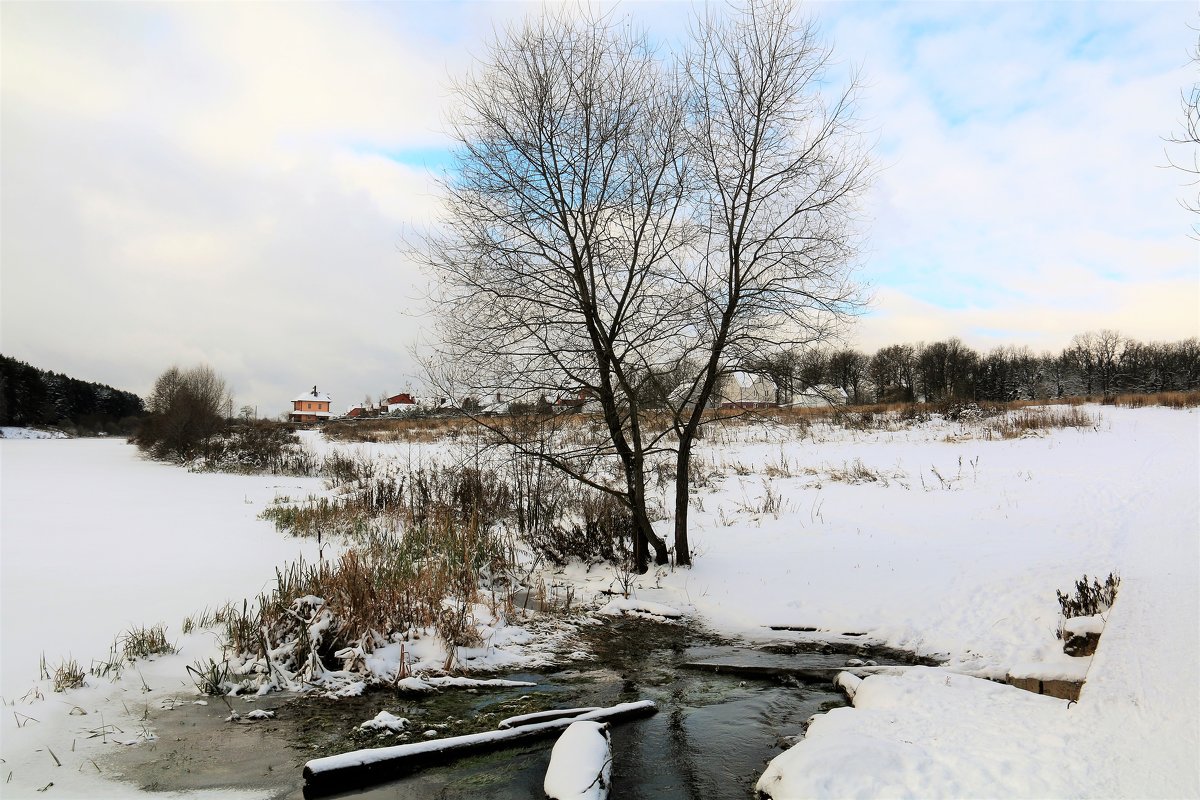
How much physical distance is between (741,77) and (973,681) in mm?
7709

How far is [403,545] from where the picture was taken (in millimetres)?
9344

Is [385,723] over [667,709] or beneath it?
over

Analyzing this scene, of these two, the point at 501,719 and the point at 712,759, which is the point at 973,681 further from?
the point at 501,719

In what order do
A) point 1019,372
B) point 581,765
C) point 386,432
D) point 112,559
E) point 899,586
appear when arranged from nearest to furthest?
point 581,765 → point 899,586 → point 112,559 → point 386,432 → point 1019,372

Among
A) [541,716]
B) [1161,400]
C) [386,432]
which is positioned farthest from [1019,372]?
[541,716]

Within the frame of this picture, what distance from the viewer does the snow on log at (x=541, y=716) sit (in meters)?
4.90

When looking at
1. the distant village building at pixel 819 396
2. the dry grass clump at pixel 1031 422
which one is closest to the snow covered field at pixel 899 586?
the distant village building at pixel 819 396

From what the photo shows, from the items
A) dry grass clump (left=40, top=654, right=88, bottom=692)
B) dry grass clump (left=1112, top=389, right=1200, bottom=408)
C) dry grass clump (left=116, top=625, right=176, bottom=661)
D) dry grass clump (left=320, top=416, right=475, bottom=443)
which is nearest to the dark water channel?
dry grass clump (left=116, top=625, right=176, bottom=661)

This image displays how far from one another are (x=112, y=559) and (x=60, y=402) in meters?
83.6

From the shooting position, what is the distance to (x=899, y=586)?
28.0 ft

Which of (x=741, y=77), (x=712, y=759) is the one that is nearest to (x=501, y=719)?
(x=712, y=759)

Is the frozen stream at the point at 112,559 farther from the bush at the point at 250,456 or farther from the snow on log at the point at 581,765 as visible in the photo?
the bush at the point at 250,456

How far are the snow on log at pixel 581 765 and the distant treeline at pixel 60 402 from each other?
6802 centimetres

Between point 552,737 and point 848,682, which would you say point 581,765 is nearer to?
point 552,737
